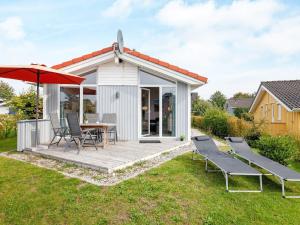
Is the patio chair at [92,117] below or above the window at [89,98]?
below

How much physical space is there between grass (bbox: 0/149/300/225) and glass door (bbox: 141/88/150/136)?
5533 mm

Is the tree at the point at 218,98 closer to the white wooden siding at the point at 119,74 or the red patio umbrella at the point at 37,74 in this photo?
the white wooden siding at the point at 119,74

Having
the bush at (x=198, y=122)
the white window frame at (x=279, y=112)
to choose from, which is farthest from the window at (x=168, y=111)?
the bush at (x=198, y=122)

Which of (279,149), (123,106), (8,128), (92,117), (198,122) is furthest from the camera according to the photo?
(198,122)

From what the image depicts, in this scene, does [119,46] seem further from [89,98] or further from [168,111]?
[168,111]

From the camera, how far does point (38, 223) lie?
3602 mm

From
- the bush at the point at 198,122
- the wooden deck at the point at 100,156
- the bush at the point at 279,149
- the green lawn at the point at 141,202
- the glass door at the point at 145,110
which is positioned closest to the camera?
the green lawn at the point at 141,202

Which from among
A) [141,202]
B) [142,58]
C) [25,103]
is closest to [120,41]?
[142,58]

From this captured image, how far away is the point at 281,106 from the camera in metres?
17.9

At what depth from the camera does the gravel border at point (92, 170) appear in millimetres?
5023

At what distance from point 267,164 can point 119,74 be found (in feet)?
24.0

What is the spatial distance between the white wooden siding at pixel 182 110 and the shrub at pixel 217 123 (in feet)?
26.4

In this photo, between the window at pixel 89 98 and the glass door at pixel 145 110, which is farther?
the glass door at pixel 145 110

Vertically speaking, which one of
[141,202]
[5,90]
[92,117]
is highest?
[5,90]
